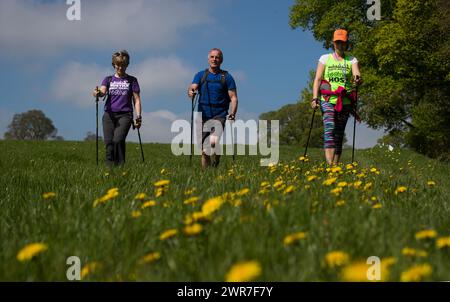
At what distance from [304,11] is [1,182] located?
29359 millimetres

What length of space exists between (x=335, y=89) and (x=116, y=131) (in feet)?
13.9

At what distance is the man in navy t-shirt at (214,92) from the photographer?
8844mm

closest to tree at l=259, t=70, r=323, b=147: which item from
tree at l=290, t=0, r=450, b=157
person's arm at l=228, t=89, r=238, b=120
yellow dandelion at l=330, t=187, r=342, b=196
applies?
tree at l=290, t=0, r=450, b=157

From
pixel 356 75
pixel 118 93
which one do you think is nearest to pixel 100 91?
pixel 118 93

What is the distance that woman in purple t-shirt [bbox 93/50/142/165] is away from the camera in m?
8.75

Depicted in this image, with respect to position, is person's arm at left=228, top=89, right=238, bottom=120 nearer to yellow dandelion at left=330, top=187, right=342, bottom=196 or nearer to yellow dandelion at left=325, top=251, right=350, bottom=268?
yellow dandelion at left=330, top=187, right=342, bottom=196

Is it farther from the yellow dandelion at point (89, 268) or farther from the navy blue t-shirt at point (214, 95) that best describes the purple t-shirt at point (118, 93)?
the yellow dandelion at point (89, 268)

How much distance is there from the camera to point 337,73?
828 centimetres

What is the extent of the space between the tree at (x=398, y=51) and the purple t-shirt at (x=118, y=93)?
1940 centimetres

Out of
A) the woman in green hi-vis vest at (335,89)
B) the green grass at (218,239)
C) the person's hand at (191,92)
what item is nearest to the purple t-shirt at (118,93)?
the person's hand at (191,92)

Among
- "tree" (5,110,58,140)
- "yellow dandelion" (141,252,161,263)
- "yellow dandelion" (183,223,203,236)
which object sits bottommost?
"yellow dandelion" (141,252,161,263)

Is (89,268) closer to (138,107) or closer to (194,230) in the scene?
(194,230)

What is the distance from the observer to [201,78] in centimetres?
895

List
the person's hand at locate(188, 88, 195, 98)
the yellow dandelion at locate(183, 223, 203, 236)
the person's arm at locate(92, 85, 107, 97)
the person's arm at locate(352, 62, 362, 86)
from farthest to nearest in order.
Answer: the person's hand at locate(188, 88, 195, 98) → the person's arm at locate(92, 85, 107, 97) → the person's arm at locate(352, 62, 362, 86) → the yellow dandelion at locate(183, 223, 203, 236)
